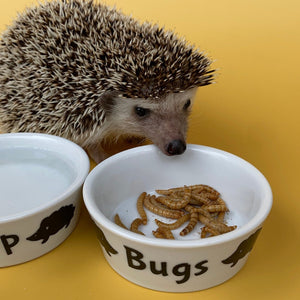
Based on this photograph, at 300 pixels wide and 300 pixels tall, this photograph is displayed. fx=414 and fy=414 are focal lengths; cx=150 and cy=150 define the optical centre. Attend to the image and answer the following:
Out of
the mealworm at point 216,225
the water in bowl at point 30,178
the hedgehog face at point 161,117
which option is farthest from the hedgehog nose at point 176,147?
the water in bowl at point 30,178

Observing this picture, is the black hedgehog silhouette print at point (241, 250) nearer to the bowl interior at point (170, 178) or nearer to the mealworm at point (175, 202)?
the bowl interior at point (170, 178)

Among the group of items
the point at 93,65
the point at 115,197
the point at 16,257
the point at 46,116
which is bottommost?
the point at 16,257

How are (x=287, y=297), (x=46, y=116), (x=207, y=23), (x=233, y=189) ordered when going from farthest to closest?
(x=207, y=23)
(x=46, y=116)
(x=233, y=189)
(x=287, y=297)

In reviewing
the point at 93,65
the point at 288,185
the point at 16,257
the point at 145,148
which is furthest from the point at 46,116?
the point at 288,185

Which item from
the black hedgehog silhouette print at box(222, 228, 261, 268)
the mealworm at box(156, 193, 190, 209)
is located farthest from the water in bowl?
the black hedgehog silhouette print at box(222, 228, 261, 268)

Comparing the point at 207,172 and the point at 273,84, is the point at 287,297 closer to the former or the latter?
the point at 207,172

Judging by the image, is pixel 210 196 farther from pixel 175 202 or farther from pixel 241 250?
pixel 241 250

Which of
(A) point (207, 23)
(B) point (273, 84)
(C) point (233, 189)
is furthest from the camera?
(A) point (207, 23)
